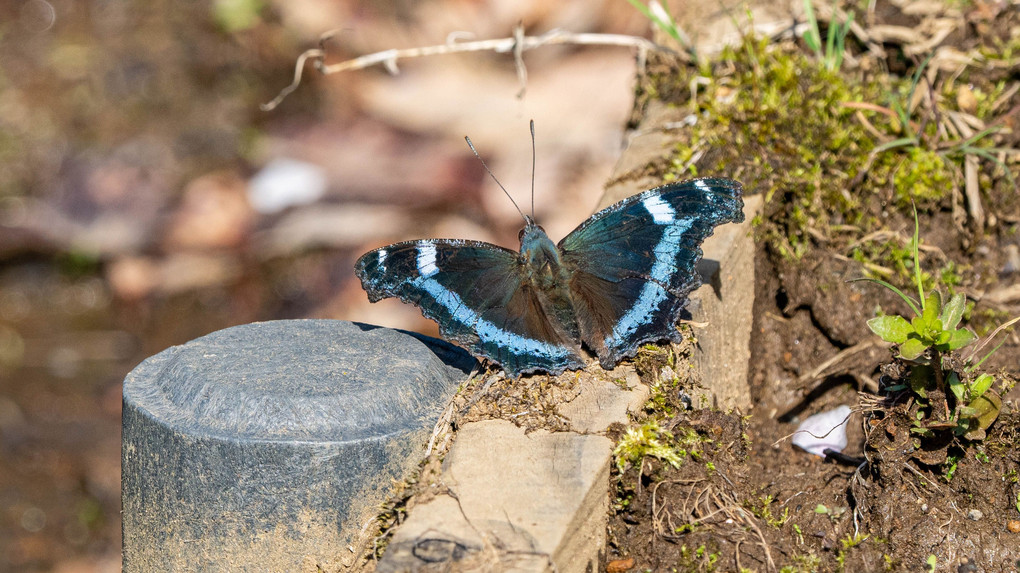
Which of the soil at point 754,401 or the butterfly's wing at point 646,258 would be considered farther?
the butterfly's wing at point 646,258

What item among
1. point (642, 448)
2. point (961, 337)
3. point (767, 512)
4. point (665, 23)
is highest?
point (665, 23)

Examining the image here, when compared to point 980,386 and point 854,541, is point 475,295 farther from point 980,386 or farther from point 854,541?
point 980,386

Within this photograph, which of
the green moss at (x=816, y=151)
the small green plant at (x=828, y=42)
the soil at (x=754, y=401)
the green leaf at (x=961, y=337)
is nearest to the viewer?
the green leaf at (x=961, y=337)

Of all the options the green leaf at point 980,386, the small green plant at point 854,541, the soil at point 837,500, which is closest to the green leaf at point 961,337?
the green leaf at point 980,386

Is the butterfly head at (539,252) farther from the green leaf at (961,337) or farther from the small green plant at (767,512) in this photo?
the green leaf at (961,337)

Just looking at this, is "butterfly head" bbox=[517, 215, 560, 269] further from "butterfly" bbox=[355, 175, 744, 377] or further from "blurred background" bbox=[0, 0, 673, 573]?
"blurred background" bbox=[0, 0, 673, 573]

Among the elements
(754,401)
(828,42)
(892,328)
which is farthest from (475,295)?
(828,42)
